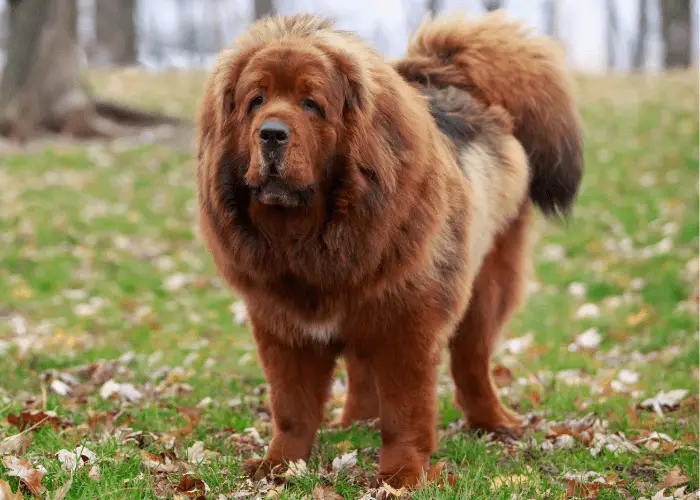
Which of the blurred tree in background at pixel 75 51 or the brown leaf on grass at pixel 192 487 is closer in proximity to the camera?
the brown leaf on grass at pixel 192 487

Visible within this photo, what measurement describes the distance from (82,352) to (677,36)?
56.7ft

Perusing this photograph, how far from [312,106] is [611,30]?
133 ft

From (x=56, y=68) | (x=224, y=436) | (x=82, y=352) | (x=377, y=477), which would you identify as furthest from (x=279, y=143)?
(x=56, y=68)

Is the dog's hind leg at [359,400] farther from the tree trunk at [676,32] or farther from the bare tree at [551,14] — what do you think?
the bare tree at [551,14]

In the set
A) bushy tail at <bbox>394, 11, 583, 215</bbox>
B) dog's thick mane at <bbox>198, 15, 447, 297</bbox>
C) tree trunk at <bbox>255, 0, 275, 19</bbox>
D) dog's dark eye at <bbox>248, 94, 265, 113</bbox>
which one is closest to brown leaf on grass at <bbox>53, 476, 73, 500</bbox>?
dog's thick mane at <bbox>198, 15, 447, 297</bbox>

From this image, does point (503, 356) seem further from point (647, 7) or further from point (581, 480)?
point (647, 7)

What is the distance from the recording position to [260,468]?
3693 mm

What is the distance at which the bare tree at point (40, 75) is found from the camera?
1234 cm

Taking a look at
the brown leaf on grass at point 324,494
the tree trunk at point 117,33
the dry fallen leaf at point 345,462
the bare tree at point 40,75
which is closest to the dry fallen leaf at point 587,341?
the dry fallen leaf at point 345,462

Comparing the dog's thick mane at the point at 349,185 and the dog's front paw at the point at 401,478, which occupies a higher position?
the dog's thick mane at the point at 349,185

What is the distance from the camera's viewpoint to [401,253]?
3375 mm

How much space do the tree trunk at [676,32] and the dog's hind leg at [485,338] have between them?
1639cm

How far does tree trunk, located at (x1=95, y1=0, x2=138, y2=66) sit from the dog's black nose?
20.3 m

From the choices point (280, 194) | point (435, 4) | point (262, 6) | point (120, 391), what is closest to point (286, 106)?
point (280, 194)
